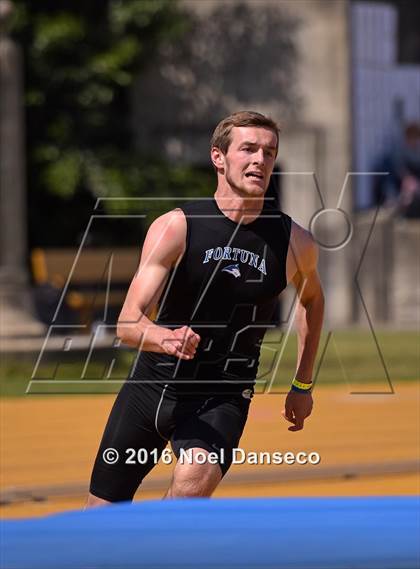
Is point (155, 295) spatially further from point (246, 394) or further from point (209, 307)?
point (246, 394)

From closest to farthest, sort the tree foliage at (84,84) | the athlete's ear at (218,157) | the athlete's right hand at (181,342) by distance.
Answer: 1. the athlete's right hand at (181,342)
2. the athlete's ear at (218,157)
3. the tree foliage at (84,84)

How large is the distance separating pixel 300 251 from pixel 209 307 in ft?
1.47

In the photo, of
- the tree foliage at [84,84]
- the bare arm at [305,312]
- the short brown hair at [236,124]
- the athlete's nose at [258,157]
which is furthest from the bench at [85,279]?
the athlete's nose at [258,157]

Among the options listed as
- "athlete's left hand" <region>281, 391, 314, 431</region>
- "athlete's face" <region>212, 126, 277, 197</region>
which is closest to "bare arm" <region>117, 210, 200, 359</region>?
"athlete's face" <region>212, 126, 277, 197</region>

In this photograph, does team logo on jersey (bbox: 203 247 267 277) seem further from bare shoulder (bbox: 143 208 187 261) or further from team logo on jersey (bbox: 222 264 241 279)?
bare shoulder (bbox: 143 208 187 261)

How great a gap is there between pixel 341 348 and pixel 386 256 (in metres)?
7.26

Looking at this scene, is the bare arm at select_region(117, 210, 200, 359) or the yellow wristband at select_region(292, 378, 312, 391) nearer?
the bare arm at select_region(117, 210, 200, 359)

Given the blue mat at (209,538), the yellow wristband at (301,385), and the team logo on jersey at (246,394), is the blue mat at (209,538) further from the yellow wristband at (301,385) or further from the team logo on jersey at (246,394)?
the yellow wristband at (301,385)

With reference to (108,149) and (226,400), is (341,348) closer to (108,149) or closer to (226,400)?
(108,149)

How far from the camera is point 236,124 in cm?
491

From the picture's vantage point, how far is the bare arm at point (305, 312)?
510cm

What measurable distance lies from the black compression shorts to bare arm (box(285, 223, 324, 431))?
264 mm

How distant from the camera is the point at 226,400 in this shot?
4.95 meters

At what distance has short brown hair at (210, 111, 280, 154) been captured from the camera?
4.88 m
